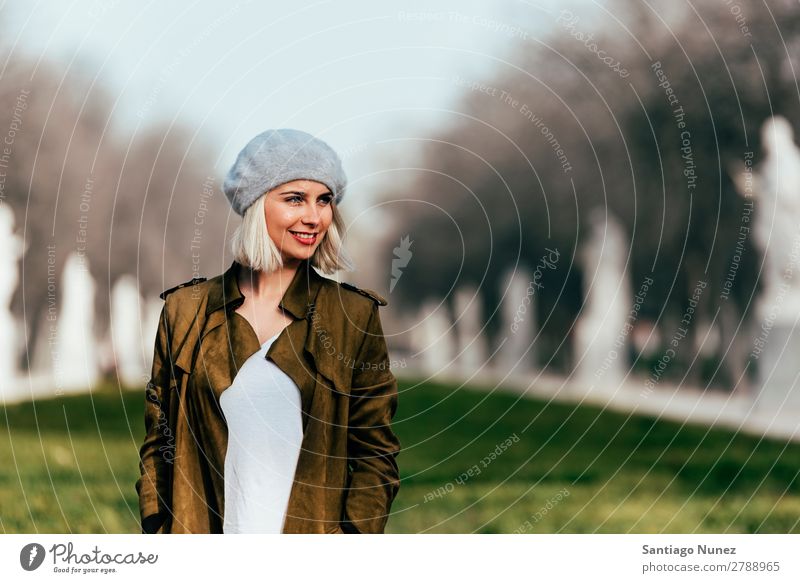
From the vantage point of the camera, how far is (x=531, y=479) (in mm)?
11586

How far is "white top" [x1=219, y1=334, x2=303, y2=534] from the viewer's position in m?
4.54

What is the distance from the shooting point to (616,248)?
23.2 m

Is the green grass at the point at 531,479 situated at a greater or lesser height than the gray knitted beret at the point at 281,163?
lesser

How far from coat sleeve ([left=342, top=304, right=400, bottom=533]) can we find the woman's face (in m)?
0.35

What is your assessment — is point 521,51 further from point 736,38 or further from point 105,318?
point 105,318

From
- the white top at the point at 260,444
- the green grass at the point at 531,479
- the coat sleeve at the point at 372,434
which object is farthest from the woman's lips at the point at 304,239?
the green grass at the point at 531,479

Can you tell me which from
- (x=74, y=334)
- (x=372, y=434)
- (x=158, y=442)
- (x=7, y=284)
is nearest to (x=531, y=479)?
(x=7, y=284)

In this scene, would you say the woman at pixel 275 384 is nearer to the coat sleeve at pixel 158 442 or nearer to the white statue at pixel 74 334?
the coat sleeve at pixel 158 442

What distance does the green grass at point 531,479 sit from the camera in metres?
8.85

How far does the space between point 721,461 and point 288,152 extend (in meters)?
8.80

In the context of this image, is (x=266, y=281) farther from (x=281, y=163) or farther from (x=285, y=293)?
(x=281, y=163)

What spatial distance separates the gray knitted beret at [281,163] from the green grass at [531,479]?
3.85m

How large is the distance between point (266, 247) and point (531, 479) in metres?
7.32
